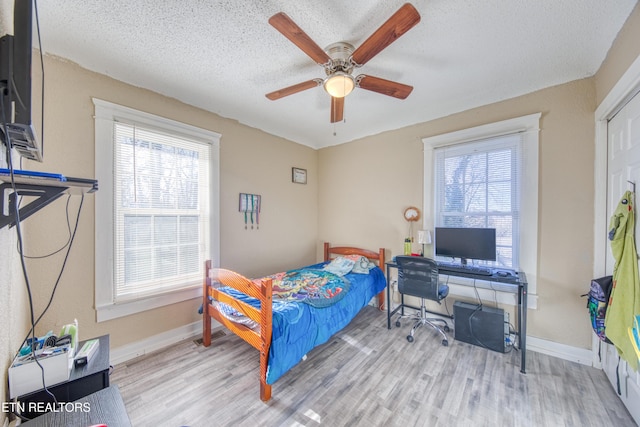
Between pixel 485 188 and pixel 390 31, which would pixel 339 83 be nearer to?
pixel 390 31

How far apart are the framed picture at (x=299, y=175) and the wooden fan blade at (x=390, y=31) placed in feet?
7.62

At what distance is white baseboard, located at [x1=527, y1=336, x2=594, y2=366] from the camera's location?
7.02 ft

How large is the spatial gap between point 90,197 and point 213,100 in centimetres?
147

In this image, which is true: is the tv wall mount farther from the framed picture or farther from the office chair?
the framed picture

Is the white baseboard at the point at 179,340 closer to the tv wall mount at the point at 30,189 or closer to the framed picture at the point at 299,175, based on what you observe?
the tv wall mount at the point at 30,189

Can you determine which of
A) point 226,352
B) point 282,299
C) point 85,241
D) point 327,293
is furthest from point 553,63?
point 85,241

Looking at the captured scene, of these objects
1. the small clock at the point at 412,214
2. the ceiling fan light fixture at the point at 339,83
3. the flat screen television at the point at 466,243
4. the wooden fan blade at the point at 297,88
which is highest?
the wooden fan blade at the point at 297,88

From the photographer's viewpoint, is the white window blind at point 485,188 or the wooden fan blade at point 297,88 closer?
the wooden fan blade at point 297,88

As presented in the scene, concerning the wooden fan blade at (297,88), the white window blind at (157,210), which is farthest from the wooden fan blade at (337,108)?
the white window blind at (157,210)

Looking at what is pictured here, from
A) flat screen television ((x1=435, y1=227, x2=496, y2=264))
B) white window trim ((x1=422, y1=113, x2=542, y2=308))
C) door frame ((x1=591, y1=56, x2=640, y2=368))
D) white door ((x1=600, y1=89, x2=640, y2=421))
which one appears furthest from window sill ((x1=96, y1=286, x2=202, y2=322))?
door frame ((x1=591, y1=56, x2=640, y2=368))

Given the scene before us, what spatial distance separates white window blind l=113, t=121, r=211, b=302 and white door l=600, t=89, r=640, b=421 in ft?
11.8

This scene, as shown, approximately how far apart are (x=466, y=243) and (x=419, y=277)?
0.64 meters

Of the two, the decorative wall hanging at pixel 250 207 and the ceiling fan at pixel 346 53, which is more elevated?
the ceiling fan at pixel 346 53

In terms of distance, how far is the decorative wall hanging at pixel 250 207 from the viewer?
309cm
